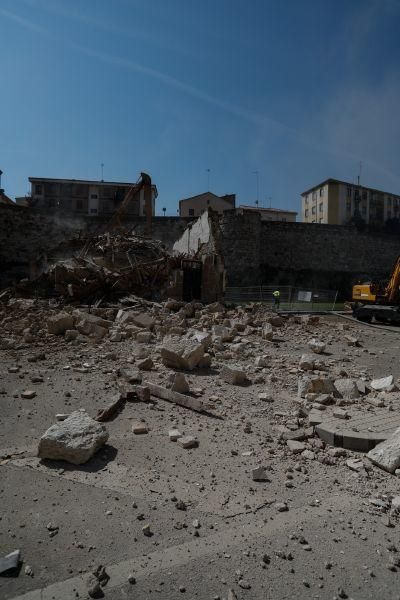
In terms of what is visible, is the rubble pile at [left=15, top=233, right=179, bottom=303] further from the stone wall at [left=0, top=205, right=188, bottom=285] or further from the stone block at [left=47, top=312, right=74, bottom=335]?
the stone wall at [left=0, top=205, right=188, bottom=285]

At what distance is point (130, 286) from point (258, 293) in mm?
9238

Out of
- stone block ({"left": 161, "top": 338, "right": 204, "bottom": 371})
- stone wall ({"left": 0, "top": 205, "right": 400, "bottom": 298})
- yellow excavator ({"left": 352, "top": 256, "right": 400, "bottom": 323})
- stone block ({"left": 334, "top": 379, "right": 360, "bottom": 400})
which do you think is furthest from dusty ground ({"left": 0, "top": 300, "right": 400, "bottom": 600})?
stone wall ({"left": 0, "top": 205, "right": 400, "bottom": 298})

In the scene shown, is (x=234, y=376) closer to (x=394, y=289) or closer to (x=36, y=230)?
(x=394, y=289)

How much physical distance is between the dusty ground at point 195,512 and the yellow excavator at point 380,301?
12.2 metres

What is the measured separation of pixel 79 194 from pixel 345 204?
36915 mm

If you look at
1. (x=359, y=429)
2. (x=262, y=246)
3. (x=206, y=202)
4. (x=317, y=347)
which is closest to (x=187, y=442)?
(x=359, y=429)

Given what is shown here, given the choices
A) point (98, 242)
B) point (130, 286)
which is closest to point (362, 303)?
point (130, 286)

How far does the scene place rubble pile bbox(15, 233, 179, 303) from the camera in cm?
1330

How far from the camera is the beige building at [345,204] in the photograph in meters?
61.0

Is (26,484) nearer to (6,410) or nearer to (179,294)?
(6,410)

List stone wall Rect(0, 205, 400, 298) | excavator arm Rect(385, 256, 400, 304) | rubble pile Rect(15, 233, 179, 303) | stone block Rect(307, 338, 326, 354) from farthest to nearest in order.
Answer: stone wall Rect(0, 205, 400, 298) → excavator arm Rect(385, 256, 400, 304) → rubble pile Rect(15, 233, 179, 303) → stone block Rect(307, 338, 326, 354)

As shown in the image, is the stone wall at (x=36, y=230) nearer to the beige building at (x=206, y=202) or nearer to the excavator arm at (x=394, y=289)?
the excavator arm at (x=394, y=289)

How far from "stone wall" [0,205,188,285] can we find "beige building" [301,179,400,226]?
35.6m

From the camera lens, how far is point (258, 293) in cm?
2159
